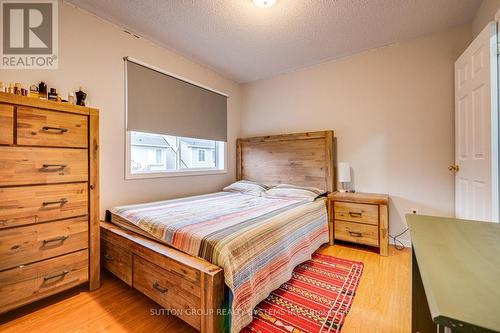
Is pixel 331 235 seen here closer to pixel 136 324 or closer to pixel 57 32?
pixel 136 324

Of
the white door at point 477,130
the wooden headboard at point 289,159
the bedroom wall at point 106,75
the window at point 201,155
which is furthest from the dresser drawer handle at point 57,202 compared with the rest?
the white door at point 477,130

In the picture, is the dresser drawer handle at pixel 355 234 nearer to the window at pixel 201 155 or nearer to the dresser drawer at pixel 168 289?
the dresser drawer at pixel 168 289

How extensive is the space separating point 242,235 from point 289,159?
Answer: 6.84ft

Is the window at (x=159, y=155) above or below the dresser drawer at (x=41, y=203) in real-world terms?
above

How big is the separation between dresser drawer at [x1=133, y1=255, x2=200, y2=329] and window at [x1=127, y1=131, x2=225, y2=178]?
1.24 metres

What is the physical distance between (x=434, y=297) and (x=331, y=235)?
241cm

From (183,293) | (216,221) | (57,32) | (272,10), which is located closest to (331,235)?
(216,221)

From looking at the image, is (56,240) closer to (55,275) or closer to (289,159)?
(55,275)

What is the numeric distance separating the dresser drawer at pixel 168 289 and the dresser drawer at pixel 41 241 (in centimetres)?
53

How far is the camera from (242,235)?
4.86ft

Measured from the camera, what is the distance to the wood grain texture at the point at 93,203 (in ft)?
5.90

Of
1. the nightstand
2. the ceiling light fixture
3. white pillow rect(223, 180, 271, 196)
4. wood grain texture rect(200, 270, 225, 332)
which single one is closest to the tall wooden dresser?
wood grain texture rect(200, 270, 225, 332)

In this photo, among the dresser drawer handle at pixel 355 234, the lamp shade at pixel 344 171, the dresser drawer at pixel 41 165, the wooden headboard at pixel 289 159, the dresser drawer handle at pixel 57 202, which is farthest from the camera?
the wooden headboard at pixel 289 159

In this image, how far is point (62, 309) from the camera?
1591 mm
